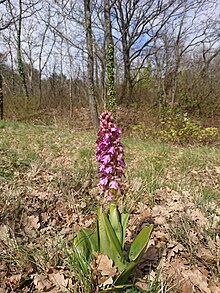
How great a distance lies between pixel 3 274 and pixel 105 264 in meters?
0.79

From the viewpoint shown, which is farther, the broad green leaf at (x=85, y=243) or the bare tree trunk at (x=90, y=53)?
the bare tree trunk at (x=90, y=53)

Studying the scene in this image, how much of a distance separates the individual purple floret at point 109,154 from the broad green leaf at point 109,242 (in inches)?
5.6

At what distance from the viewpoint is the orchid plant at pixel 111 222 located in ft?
4.19

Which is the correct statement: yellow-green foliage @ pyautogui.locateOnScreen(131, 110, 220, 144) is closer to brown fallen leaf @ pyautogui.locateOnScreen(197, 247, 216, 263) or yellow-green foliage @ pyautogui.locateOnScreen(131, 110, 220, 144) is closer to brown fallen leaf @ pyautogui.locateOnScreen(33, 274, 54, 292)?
brown fallen leaf @ pyautogui.locateOnScreen(197, 247, 216, 263)

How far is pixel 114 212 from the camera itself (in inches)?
53.4

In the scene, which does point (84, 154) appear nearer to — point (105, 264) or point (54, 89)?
point (105, 264)

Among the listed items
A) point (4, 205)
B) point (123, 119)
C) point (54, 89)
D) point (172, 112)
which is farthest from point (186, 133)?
point (54, 89)

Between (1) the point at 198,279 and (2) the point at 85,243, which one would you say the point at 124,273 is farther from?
(1) the point at 198,279

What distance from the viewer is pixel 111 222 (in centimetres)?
136

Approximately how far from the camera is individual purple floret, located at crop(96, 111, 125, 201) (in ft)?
4.18

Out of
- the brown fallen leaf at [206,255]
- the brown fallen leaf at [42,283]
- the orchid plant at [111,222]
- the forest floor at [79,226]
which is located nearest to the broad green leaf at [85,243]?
the orchid plant at [111,222]

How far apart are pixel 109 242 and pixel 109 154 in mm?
560

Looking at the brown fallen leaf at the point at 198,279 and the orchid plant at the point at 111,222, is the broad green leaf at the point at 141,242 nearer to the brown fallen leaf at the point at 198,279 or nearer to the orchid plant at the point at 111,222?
the orchid plant at the point at 111,222

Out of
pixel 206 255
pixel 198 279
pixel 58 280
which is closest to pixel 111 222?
pixel 58 280
